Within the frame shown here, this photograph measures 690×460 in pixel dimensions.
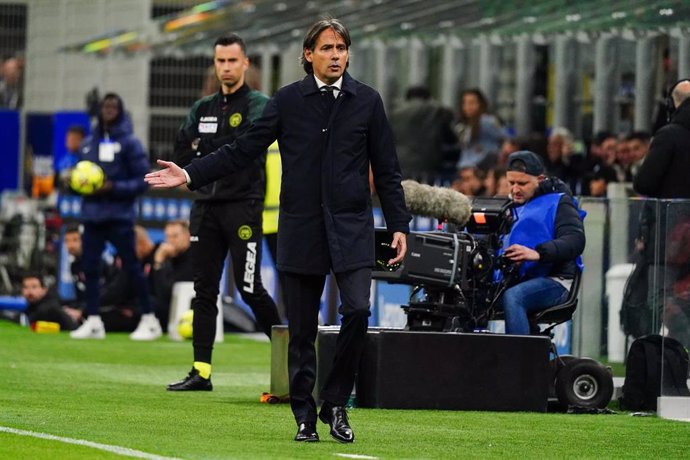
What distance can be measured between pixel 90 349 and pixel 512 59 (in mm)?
12024

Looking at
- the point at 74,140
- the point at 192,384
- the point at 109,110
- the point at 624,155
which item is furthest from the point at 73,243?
the point at 192,384

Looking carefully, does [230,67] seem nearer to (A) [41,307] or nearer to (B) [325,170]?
(B) [325,170]

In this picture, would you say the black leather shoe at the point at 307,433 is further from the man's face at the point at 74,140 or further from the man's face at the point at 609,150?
the man's face at the point at 74,140

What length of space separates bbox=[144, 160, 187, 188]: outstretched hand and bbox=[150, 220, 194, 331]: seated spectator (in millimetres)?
10585

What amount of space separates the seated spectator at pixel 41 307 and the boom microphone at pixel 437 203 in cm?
869

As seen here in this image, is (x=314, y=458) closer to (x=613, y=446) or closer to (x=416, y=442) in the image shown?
(x=416, y=442)

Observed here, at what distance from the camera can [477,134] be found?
23000 mm

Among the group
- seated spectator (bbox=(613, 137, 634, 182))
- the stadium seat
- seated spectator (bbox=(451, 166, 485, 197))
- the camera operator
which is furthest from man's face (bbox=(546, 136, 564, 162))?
the stadium seat

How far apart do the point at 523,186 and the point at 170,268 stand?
8.12 meters

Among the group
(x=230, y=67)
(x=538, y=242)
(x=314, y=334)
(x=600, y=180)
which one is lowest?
(x=314, y=334)

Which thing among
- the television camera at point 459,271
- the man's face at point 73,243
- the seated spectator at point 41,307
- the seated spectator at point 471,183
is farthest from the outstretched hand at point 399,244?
the man's face at point 73,243

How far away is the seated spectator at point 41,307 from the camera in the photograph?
20.6 m

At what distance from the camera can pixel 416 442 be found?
10172mm

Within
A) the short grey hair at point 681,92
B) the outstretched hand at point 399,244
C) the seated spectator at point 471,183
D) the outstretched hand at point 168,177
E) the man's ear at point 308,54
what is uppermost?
the short grey hair at point 681,92
